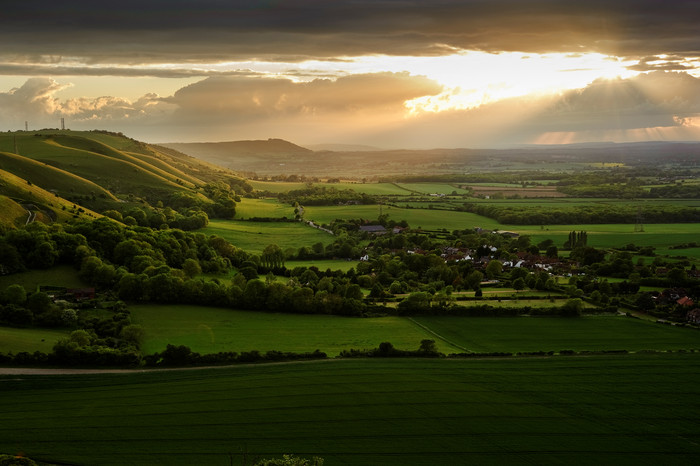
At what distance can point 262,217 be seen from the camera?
399 feet

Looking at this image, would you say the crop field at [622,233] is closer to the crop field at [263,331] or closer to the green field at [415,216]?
the green field at [415,216]

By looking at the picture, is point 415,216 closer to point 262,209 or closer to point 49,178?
point 262,209

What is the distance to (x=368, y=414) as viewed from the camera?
114 ft

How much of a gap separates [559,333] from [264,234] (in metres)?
57.5

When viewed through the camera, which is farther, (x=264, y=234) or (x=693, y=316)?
(x=264, y=234)

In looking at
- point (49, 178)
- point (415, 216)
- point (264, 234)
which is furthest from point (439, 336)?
point (49, 178)

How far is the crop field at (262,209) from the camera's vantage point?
126 m

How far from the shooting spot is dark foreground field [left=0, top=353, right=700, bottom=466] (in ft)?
A: 100

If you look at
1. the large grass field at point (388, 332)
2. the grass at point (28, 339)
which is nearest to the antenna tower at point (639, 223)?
the large grass field at point (388, 332)

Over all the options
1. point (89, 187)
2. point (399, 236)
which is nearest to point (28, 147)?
point (89, 187)

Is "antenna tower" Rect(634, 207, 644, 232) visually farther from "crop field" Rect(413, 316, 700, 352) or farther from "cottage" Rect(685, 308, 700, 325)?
"crop field" Rect(413, 316, 700, 352)

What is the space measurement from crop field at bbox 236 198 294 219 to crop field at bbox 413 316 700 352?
235ft

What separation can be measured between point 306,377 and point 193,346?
34.3 feet

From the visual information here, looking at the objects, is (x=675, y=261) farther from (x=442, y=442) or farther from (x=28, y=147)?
(x=28, y=147)
